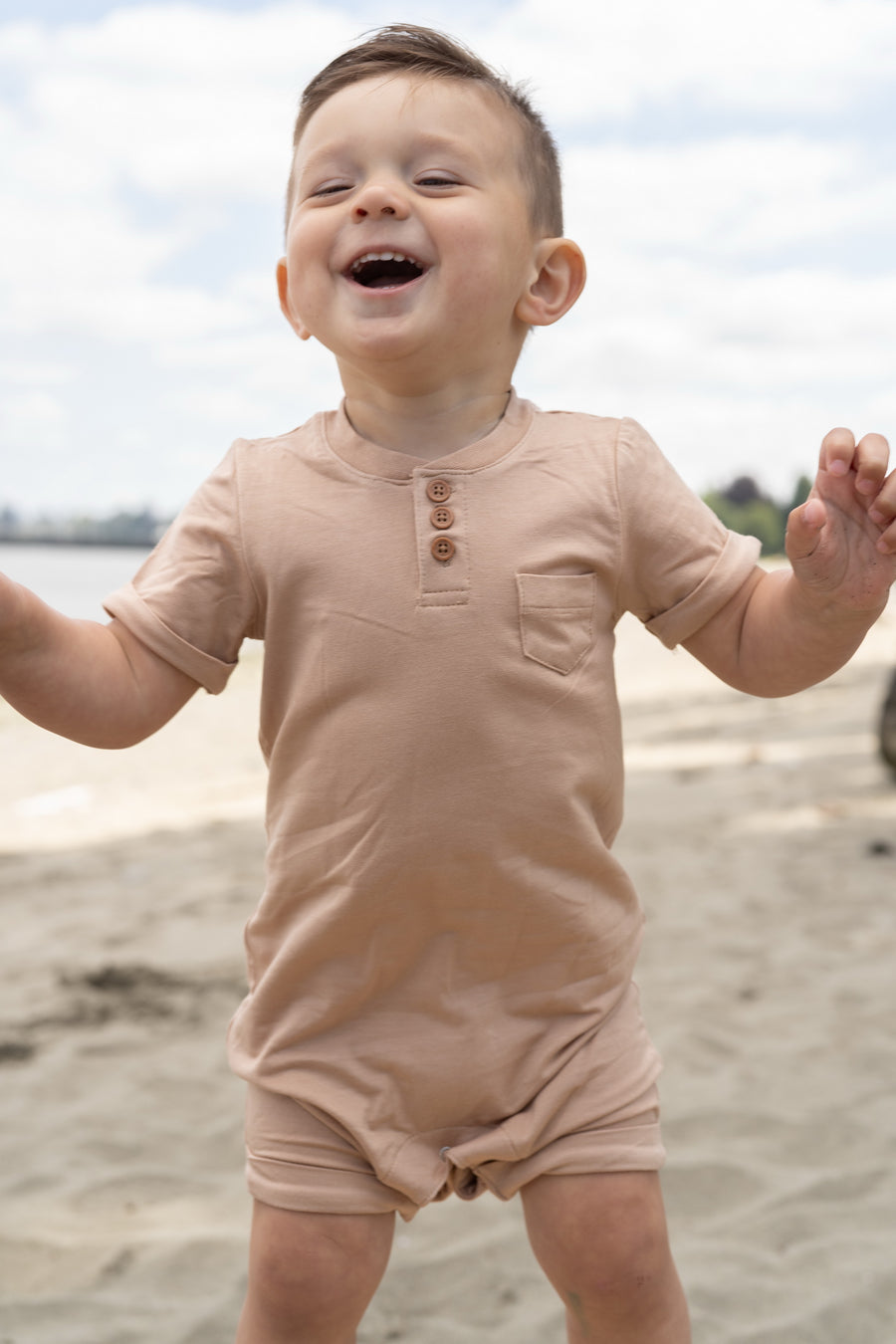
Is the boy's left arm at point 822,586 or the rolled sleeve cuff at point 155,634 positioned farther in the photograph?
the rolled sleeve cuff at point 155,634

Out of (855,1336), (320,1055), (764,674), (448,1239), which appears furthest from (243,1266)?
(764,674)

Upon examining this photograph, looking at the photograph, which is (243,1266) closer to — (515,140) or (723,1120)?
(723,1120)

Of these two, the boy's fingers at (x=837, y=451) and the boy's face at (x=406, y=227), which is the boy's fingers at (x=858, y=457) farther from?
the boy's face at (x=406, y=227)

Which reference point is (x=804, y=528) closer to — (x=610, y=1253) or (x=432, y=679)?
(x=432, y=679)

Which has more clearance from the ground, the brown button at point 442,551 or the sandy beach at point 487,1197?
the brown button at point 442,551

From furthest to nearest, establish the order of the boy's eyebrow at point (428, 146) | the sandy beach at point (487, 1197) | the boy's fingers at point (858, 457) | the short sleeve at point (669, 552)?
the sandy beach at point (487, 1197) < the short sleeve at point (669, 552) < the boy's eyebrow at point (428, 146) < the boy's fingers at point (858, 457)

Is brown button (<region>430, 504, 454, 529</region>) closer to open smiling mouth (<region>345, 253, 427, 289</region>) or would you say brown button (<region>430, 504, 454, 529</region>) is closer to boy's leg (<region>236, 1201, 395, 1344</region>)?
open smiling mouth (<region>345, 253, 427, 289</region>)

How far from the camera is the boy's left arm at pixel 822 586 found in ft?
5.13

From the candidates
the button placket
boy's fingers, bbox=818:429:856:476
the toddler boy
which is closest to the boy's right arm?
the toddler boy

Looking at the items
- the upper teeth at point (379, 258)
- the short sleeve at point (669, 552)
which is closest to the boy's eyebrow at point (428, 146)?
the upper teeth at point (379, 258)

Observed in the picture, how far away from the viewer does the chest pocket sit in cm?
167

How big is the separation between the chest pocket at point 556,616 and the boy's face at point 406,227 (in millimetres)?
285

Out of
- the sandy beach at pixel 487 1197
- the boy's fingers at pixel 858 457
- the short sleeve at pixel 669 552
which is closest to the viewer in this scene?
the boy's fingers at pixel 858 457

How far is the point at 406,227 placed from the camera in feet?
5.30
